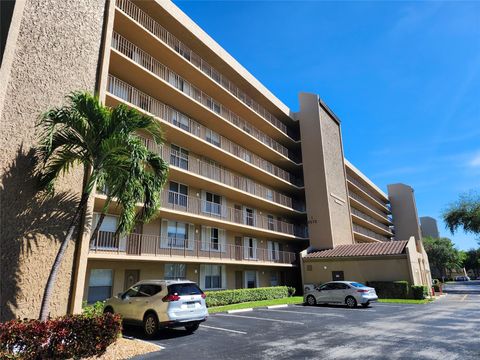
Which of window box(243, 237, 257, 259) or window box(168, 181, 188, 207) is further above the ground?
window box(168, 181, 188, 207)

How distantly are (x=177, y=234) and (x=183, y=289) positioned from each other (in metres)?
10.6

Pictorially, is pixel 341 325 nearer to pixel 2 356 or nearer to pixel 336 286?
pixel 336 286

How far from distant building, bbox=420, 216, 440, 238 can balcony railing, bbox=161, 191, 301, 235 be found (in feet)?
282

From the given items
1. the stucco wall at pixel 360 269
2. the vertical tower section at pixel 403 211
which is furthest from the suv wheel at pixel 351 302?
the vertical tower section at pixel 403 211

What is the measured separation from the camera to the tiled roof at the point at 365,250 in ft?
91.2

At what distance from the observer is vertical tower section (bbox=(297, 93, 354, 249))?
108 ft

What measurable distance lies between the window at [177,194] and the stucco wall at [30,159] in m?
9.63

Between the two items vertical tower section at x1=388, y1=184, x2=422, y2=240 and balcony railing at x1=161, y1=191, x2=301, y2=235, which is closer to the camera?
balcony railing at x1=161, y1=191, x2=301, y2=235

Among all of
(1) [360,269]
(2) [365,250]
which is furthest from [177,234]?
(2) [365,250]

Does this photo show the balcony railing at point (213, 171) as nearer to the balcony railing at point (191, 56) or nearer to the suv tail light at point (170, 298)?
the balcony railing at point (191, 56)

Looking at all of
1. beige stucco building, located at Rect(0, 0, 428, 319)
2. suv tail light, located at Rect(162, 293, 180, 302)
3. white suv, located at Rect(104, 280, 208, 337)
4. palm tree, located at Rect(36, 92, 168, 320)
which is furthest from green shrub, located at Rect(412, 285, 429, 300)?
palm tree, located at Rect(36, 92, 168, 320)

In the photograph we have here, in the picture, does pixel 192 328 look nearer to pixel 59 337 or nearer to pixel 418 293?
pixel 59 337

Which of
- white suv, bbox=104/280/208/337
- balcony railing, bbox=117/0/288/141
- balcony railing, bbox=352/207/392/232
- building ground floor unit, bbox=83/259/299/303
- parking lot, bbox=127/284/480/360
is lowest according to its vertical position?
parking lot, bbox=127/284/480/360

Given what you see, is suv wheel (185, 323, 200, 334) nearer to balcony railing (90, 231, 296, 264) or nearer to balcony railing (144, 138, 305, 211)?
balcony railing (90, 231, 296, 264)
